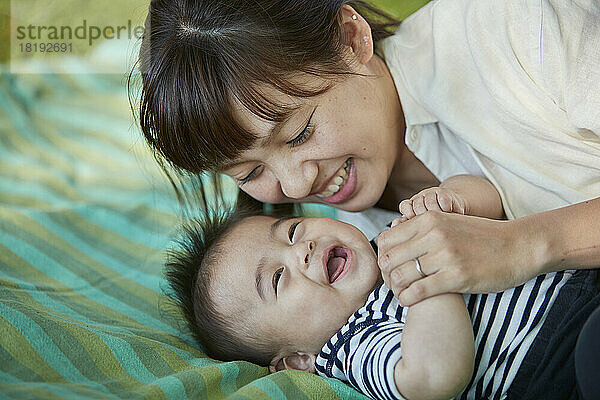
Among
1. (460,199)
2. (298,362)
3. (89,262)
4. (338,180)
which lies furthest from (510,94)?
(89,262)

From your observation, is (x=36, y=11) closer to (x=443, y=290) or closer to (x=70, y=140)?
(x=70, y=140)

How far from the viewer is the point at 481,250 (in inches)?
33.4

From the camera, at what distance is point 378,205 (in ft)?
4.56

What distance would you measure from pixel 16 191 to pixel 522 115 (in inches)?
37.1

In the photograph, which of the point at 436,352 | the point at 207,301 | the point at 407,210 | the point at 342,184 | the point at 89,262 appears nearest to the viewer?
the point at 436,352

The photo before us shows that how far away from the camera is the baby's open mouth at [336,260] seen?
1.01 metres

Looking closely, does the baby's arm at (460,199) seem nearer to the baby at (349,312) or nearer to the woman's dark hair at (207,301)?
the baby at (349,312)

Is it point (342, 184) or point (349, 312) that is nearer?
point (349, 312)

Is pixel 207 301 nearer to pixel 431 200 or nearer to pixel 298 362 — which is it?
pixel 298 362

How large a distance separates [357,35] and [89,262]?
0.62 meters

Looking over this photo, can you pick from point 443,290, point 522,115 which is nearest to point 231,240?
point 443,290

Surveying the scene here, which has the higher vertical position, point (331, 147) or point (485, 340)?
point (331, 147)

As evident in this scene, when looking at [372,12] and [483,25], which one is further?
[372,12]

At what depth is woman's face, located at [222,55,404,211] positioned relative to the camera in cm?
107
